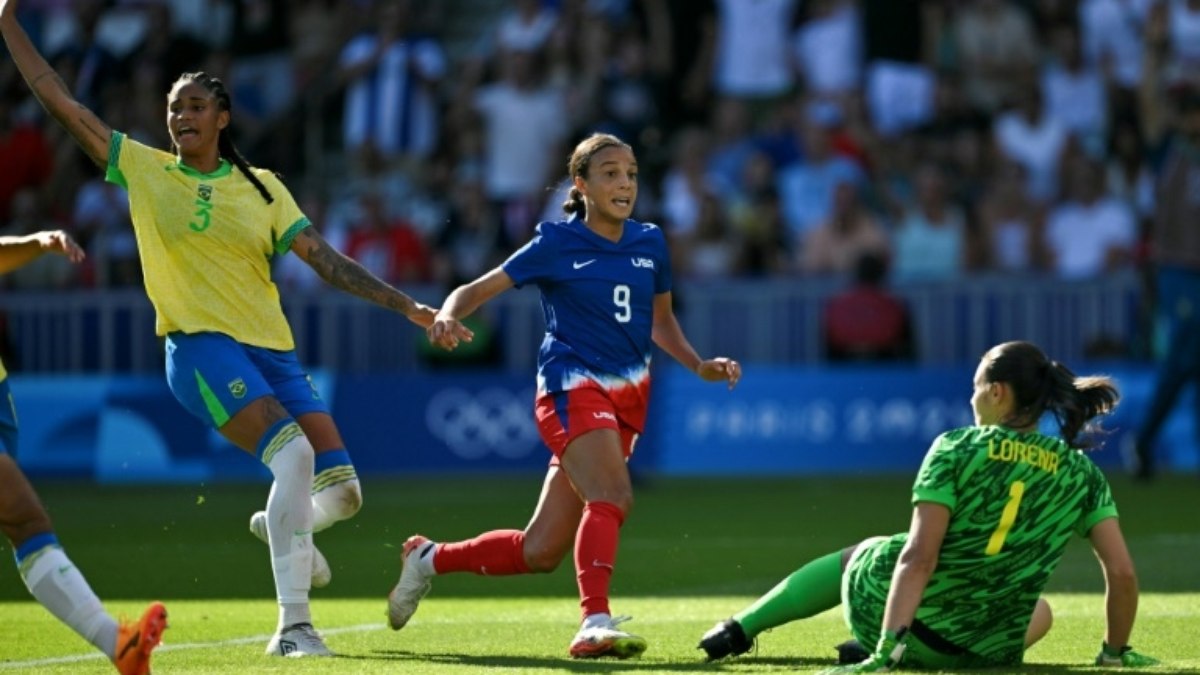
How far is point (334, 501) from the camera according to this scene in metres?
9.55

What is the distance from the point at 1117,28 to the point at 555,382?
14115 millimetres

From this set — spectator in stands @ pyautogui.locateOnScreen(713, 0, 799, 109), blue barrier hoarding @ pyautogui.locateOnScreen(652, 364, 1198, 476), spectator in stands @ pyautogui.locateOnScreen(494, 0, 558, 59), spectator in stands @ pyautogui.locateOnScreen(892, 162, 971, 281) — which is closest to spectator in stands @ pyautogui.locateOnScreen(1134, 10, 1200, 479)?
blue barrier hoarding @ pyautogui.locateOnScreen(652, 364, 1198, 476)

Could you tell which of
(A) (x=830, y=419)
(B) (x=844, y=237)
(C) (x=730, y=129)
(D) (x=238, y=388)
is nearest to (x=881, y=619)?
(D) (x=238, y=388)

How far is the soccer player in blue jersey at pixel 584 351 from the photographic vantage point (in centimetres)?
888

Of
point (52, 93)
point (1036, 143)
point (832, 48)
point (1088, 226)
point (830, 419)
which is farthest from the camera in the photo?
point (832, 48)

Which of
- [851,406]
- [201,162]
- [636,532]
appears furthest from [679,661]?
[851,406]

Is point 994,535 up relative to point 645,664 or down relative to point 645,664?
up

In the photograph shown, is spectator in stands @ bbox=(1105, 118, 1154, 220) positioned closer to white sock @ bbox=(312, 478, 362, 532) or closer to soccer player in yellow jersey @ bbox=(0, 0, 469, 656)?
white sock @ bbox=(312, 478, 362, 532)

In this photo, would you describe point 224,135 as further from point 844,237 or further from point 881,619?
point 844,237

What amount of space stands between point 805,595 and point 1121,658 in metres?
1.10

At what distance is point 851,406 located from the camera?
64.6 ft

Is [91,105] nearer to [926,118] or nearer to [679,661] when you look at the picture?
[926,118]

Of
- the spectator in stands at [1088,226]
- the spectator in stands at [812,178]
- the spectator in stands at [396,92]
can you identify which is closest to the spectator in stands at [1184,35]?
the spectator in stands at [1088,226]

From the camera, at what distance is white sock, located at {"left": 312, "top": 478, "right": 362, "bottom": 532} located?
9.53 meters
